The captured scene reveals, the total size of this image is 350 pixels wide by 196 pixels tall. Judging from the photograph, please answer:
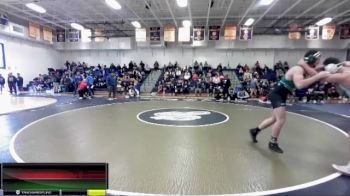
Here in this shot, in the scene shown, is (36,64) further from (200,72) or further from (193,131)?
(193,131)

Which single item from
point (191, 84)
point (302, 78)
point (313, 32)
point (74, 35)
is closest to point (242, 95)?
point (191, 84)

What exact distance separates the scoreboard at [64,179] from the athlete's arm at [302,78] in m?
3.23

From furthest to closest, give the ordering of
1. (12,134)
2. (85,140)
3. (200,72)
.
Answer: (200,72), (12,134), (85,140)

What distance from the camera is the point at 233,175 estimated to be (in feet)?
10.4

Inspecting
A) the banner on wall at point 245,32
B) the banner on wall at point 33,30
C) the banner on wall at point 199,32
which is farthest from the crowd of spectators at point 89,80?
the banner on wall at point 245,32

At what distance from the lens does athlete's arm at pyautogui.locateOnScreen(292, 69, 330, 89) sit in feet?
10.8

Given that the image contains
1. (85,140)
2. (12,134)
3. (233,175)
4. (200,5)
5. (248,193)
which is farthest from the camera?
(200,5)

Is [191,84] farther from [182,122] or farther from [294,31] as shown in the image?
[182,122]

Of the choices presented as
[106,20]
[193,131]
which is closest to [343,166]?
[193,131]

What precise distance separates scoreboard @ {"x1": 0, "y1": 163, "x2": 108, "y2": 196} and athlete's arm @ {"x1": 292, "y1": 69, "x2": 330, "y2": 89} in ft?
10.6

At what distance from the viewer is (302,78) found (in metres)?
3.68

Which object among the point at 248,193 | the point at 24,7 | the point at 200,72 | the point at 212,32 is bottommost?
the point at 248,193

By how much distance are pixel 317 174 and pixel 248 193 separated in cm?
124

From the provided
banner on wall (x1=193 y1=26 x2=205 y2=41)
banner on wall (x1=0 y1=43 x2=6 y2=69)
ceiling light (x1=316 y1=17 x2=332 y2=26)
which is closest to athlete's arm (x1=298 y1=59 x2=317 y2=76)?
banner on wall (x1=193 y1=26 x2=205 y2=41)
